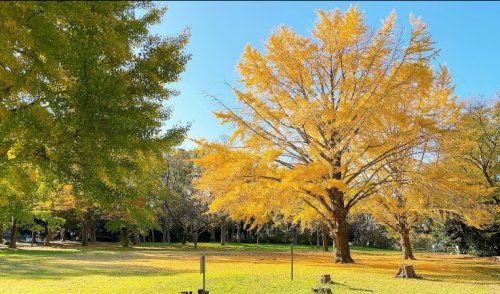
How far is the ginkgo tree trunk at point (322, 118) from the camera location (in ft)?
54.1

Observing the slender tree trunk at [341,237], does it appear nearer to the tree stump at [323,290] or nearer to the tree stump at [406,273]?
the tree stump at [406,273]

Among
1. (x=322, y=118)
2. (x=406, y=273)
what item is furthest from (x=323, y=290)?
(x=322, y=118)

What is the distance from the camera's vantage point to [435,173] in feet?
59.1

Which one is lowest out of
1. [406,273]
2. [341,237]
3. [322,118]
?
[406,273]

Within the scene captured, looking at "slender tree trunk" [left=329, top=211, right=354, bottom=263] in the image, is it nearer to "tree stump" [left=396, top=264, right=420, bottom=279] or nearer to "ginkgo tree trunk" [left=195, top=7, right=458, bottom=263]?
"ginkgo tree trunk" [left=195, top=7, right=458, bottom=263]

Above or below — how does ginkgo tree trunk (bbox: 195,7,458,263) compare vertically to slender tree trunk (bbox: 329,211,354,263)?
above

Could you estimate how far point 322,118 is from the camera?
1666 cm

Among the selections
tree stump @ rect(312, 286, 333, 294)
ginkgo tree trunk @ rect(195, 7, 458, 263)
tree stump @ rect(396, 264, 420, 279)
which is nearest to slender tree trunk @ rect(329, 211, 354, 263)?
ginkgo tree trunk @ rect(195, 7, 458, 263)

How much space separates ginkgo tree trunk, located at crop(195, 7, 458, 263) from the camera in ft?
54.1

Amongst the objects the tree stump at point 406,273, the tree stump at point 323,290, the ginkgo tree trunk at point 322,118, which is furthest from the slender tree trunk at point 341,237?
the tree stump at point 323,290

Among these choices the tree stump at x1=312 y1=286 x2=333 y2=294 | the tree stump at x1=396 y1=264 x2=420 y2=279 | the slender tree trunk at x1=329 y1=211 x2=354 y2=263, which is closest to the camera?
the tree stump at x1=312 y1=286 x2=333 y2=294

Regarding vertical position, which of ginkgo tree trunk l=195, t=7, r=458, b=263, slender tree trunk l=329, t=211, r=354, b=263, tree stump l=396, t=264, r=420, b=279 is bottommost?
tree stump l=396, t=264, r=420, b=279

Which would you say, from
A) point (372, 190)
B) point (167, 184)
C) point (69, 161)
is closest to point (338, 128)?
point (372, 190)

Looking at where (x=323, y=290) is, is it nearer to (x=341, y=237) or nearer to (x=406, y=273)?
(x=406, y=273)
